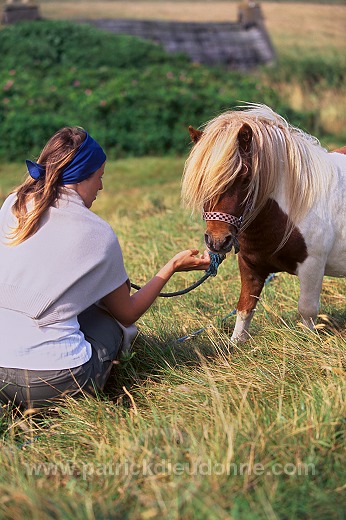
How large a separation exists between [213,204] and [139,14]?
23.4m

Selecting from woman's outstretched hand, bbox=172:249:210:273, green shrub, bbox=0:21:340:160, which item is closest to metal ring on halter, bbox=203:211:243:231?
woman's outstretched hand, bbox=172:249:210:273

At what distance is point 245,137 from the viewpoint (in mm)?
3367

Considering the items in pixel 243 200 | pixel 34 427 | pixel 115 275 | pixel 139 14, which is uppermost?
pixel 243 200

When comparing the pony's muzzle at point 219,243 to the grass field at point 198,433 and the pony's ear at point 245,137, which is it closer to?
the pony's ear at point 245,137

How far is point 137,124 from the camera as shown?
11.6 meters

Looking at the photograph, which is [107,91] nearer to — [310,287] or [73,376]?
[310,287]

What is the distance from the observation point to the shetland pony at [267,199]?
333cm

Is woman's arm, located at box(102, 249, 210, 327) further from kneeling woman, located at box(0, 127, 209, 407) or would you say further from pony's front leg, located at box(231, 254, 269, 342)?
pony's front leg, located at box(231, 254, 269, 342)

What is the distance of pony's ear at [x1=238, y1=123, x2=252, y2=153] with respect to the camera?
3.33 m

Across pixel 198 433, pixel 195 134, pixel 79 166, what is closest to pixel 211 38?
pixel 195 134

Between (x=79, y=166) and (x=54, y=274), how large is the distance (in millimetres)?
507

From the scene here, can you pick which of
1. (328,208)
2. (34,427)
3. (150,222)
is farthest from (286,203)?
(150,222)

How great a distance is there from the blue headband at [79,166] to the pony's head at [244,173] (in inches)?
18.1

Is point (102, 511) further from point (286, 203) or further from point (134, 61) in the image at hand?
point (134, 61)
